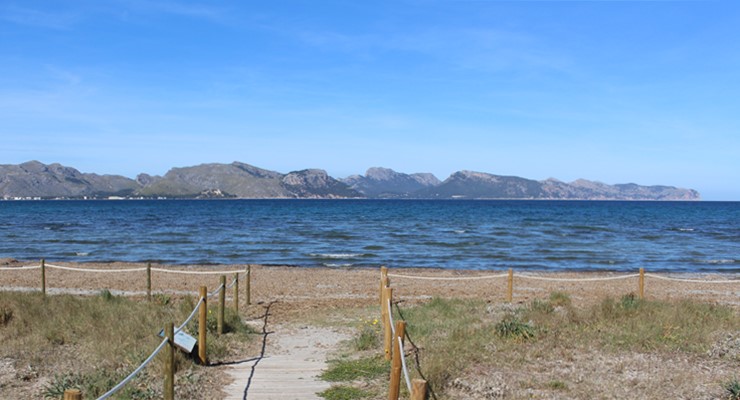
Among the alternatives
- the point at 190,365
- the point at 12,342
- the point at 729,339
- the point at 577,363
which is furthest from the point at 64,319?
the point at 729,339

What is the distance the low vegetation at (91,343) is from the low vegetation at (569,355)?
2.54 m

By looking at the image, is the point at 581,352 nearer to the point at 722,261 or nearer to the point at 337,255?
the point at 337,255

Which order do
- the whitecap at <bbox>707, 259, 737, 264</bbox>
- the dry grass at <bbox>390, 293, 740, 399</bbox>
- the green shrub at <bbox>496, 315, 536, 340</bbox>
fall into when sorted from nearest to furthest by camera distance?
1. the dry grass at <bbox>390, 293, 740, 399</bbox>
2. the green shrub at <bbox>496, 315, 536, 340</bbox>
3. the whitecap at <bbox>707, 259, 737, 264</bbox>

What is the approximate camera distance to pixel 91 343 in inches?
445

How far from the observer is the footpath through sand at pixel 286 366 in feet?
30.6

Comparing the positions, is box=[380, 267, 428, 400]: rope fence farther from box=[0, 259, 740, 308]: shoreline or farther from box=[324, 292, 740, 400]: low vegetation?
box=[0, 259, 740, 308]: shoreline

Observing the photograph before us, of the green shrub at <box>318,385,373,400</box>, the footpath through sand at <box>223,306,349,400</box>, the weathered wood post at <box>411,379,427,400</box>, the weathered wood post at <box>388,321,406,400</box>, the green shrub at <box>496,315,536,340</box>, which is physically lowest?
the footpath through sand at <box>223,306,349,400</box>

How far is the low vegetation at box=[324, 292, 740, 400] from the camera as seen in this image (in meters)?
9.05

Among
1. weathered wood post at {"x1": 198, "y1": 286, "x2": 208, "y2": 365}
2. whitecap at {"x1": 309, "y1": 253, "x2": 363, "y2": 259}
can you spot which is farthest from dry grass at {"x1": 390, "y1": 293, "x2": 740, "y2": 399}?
whitecap at {"x1": 309, "y1": 253, "x2": 363, "y2": 259}

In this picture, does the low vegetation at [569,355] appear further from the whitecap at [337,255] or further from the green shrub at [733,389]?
the whitecap at [337,255]

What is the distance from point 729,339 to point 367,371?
21.2 feet

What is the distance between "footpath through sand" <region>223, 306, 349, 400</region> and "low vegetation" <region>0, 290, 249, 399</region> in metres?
0.61

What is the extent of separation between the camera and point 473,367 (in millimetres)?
9922

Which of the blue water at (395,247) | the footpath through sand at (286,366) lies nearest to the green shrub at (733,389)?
the footpath through sand at (286,366)
